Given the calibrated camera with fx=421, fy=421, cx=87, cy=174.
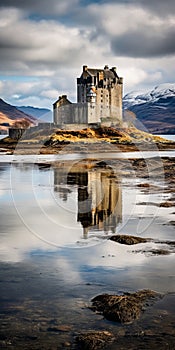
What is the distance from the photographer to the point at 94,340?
6.69 m

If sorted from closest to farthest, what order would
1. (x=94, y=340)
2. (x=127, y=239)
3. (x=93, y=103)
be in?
(x=94, y=340) → (x=127, y=239) → (x=93, y=103)

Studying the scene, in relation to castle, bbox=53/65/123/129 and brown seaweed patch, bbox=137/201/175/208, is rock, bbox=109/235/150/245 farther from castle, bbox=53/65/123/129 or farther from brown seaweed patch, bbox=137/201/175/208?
castle, bbox=53/65/123/129

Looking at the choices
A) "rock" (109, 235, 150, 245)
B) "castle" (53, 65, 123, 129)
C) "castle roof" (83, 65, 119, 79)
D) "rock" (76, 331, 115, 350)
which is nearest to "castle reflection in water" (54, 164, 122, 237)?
"rock" (109, 235, 150, 245)

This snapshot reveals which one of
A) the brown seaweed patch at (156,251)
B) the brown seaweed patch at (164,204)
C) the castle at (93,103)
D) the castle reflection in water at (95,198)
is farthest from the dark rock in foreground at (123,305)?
the castle at (93,103)

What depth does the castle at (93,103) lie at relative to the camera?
9500 cm

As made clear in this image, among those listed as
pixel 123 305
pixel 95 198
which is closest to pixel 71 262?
pixel 123 305

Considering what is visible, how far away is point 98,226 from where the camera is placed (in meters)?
14.9

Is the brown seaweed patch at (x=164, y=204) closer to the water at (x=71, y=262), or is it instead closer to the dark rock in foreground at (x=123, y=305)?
the water at (x=71, y=262)

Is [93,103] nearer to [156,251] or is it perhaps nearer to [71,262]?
[156,251]

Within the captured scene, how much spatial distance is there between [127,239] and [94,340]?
20.8 feet

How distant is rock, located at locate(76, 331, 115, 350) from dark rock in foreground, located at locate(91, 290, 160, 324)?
2.00 ft

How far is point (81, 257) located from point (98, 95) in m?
92.4

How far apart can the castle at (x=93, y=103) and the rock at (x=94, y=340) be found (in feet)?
276

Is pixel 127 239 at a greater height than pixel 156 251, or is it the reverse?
pixel 127 239
